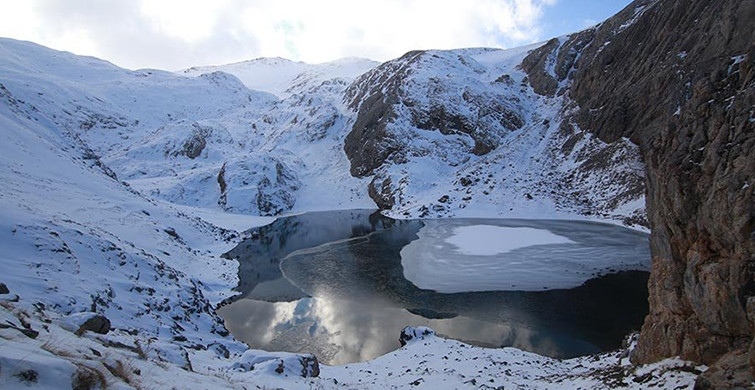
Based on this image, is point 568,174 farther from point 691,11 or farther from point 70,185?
point 70,185

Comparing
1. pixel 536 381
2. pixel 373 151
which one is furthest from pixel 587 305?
pixel 373 151

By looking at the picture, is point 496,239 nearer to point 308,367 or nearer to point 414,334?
point 414,334

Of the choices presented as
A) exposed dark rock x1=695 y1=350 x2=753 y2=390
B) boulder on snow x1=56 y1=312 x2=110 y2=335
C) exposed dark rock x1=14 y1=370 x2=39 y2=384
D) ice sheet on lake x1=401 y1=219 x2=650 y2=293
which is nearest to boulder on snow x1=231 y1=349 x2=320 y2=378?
boulder on snow x1=56 y1=312 x2=110 y2=335

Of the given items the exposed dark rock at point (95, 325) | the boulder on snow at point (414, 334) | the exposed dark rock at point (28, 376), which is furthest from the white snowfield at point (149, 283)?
the boulder on snow at point (414, 334)

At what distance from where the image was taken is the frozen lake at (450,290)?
76.0 feet

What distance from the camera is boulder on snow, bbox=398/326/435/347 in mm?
22219

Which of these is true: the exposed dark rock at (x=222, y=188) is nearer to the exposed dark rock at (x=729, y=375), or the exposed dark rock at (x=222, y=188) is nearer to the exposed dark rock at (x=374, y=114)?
the exposed dark rock at (x=374, y=114)

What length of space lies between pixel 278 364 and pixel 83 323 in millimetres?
5797

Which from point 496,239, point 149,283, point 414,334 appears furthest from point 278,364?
point 496,239

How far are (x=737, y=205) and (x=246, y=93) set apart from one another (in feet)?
527

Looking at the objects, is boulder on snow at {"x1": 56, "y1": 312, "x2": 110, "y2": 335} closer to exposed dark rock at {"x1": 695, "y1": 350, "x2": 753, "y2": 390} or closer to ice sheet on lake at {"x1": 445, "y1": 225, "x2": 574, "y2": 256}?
exposed dark rock at {"x1": 695, "y1": 350, "x2": 753, "y2": 390}

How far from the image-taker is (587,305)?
85.6 ft

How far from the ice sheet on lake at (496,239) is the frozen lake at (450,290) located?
0.37 ft

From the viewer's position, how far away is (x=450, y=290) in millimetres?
29875
